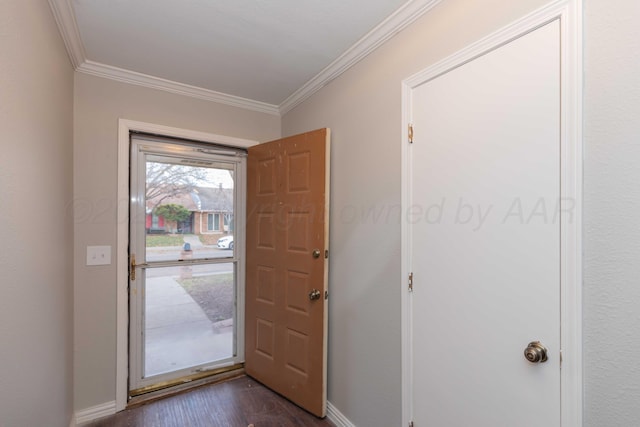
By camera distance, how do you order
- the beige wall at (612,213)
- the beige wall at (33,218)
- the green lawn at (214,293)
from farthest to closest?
the green lawn at (214,293) → the beige wall at (33,218) → the beige wall at (612,213)

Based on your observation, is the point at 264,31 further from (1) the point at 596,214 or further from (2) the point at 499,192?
(1) the point at 596,214

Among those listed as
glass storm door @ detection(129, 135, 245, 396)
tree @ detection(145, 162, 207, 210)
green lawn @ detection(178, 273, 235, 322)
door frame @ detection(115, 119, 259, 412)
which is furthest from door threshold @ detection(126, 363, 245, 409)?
tree @ detection(145, 162, 207, 210)

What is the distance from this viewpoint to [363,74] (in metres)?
1.83

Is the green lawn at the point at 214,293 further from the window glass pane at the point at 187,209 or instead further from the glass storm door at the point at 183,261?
the window glass pane at the point at 187,209

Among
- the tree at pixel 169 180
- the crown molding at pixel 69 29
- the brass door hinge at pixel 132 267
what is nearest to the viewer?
the crown molding at pixel 69 29

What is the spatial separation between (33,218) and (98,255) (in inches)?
38.2

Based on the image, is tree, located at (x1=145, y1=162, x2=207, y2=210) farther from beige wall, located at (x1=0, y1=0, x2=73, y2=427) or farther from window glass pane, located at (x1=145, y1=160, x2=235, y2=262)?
beige wall, located at (x1=0, y1=0, x2=73, y2=427)

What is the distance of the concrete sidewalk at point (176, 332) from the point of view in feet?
7.93

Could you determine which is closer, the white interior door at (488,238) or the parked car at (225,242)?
the white interior door at (488,238)

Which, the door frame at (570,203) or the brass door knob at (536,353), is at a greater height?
the door frame at (570,203)

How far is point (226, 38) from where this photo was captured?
1733 mm

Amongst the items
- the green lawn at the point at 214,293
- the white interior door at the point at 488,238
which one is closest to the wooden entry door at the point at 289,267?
the green lawn at the point at 214,293

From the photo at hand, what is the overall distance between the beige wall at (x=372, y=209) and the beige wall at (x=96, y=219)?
5.35ft

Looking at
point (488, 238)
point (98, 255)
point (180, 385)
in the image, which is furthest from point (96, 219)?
point (488, 238)
